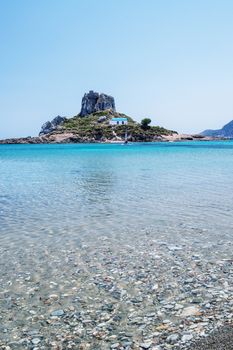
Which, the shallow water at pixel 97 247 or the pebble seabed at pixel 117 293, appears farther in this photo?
the shallow water at pixel 97 247

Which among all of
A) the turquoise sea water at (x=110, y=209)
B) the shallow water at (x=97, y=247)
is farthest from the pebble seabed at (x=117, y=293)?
the turquoise sea water at (x=110, y=209)

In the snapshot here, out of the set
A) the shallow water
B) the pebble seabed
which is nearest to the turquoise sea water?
the shallow water

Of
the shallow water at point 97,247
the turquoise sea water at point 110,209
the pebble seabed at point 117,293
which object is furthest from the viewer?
the turquoise sea water at point 110,209

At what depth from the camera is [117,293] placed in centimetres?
1081

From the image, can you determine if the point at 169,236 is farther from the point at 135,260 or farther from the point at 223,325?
the point at 223,325

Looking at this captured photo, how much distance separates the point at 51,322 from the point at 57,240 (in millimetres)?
7890

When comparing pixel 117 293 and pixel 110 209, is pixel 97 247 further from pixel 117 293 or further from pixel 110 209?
pixel 110 209

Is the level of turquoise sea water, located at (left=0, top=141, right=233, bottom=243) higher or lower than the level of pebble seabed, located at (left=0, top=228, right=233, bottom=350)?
lower

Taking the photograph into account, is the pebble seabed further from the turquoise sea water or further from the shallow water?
the turquoise sea water

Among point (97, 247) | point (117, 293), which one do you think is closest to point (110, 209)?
point (97, 247)

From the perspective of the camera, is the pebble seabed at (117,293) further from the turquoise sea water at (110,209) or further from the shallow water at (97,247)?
the turquoise sea water at (110,209)

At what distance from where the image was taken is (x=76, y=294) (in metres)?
10.9

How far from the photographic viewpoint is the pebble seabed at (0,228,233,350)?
838 centimetres

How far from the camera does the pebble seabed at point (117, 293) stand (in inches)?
330
